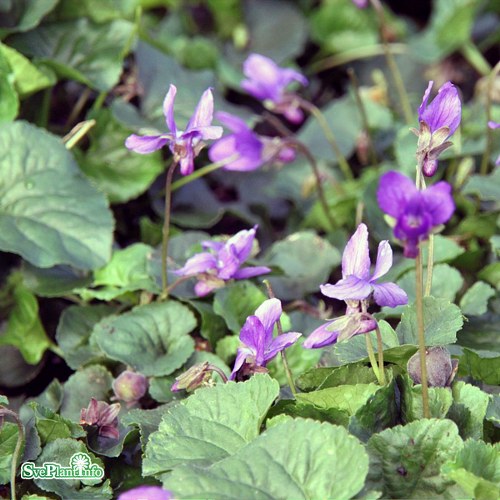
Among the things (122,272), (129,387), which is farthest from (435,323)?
(122,272)

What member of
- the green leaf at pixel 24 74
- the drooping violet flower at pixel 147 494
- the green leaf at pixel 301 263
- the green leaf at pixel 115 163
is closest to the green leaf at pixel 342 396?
the drooping violet flower at pixel 147 494

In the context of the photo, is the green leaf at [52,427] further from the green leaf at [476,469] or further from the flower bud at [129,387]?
the green leaf at [476,469]

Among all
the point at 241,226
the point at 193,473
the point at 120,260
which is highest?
the point at 193,473

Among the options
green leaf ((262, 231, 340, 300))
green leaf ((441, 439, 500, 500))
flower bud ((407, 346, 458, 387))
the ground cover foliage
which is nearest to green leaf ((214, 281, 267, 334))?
the ground cover foliage

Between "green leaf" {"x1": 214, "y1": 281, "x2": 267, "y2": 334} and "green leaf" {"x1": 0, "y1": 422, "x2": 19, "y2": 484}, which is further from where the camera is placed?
"green leaf" {"x1": 214, "y1": 281, "x2": 267, "y2": 334}

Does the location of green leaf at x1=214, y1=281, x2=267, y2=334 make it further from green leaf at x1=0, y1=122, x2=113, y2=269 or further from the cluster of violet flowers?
green leaf at x1=0, y1=122, x2=113, y2=269

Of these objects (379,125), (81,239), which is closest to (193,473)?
(81,239)

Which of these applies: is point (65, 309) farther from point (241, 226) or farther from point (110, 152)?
point (241, 226)
